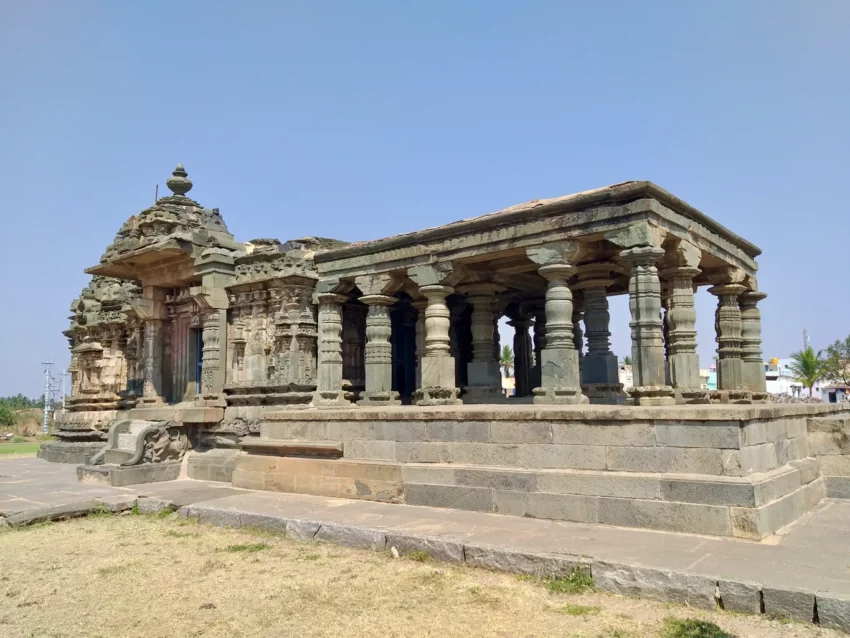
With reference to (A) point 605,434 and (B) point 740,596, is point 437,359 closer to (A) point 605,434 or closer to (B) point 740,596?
(A) point 605,434

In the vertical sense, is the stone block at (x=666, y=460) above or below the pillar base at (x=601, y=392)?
below

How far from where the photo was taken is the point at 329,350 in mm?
12070

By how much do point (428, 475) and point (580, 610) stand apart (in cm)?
395

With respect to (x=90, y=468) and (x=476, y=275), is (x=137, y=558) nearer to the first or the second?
(x=90, y=468)

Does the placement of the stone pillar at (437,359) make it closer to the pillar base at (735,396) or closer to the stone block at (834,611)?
the pillar base at (735,396)

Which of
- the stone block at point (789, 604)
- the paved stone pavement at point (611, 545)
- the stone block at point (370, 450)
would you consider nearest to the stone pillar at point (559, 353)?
the paved stone pavement at point (611, 545)

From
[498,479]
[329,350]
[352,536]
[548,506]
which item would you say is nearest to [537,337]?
[329,350]

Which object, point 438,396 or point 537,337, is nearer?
point 438,396

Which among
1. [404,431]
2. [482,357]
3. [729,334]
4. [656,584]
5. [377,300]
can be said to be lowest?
[656,584]

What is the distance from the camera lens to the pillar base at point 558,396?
889 centimetres

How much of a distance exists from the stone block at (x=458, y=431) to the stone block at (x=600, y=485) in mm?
983

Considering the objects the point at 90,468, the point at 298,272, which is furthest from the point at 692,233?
the point at 90,468

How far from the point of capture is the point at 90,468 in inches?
488

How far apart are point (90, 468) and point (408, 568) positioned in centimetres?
869
